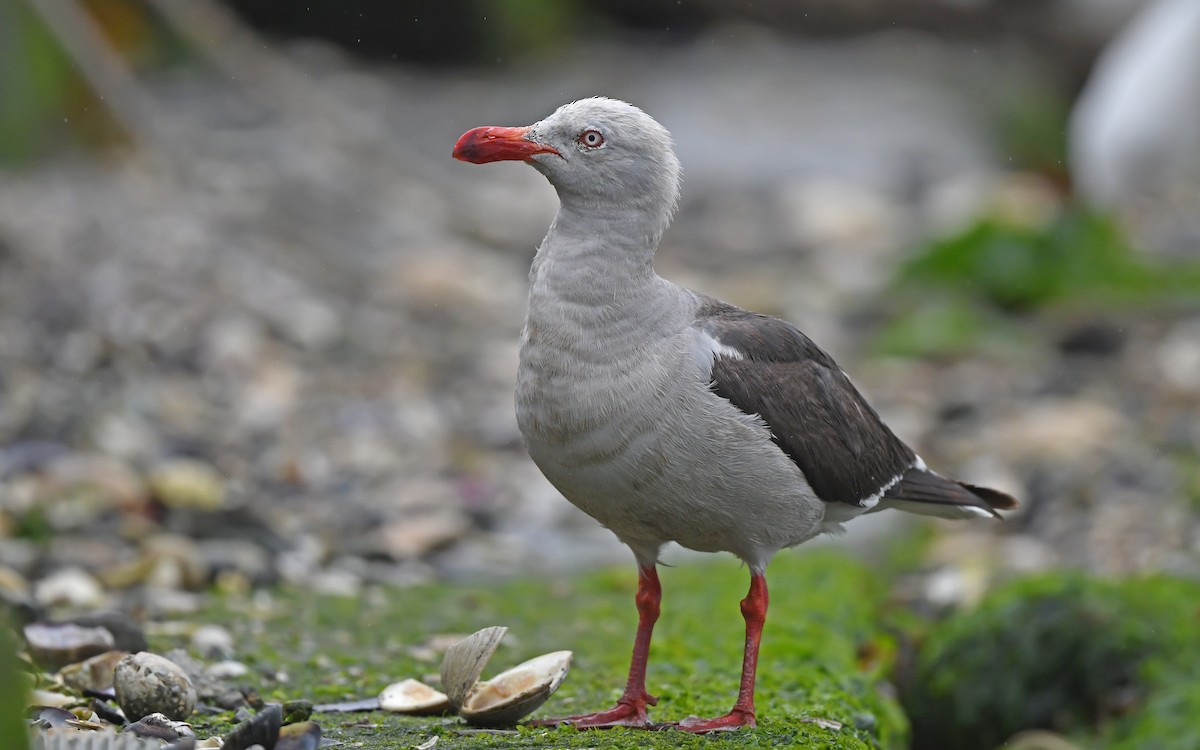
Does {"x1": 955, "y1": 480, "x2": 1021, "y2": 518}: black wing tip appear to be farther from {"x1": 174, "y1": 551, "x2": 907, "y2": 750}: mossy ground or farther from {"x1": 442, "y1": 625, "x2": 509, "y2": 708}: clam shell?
{"x1": 442, "y1": 625, "x2": 509, "y2": 708}: clam shell

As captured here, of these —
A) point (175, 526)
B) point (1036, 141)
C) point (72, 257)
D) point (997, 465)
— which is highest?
point (1036, 141)

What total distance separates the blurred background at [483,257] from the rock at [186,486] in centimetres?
3

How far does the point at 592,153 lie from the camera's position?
4383mm

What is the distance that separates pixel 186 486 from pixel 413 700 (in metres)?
3.06

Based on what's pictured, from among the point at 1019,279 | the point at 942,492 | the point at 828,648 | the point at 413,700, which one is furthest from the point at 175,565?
the point at 1019,279

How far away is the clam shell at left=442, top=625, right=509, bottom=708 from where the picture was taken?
425 centimetres

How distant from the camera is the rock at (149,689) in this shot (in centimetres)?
395

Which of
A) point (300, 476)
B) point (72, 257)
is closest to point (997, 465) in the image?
point (300, 476)

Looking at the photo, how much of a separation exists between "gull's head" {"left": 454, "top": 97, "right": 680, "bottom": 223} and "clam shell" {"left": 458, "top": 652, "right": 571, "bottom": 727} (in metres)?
1.39

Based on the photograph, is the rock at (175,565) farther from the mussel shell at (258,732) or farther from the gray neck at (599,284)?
the mussel shell at (258,732)

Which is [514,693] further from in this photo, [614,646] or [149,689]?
[614,646]

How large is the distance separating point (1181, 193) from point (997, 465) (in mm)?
8827

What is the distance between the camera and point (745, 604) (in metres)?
4.44

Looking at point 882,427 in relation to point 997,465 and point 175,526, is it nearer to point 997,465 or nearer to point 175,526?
point 175,526
